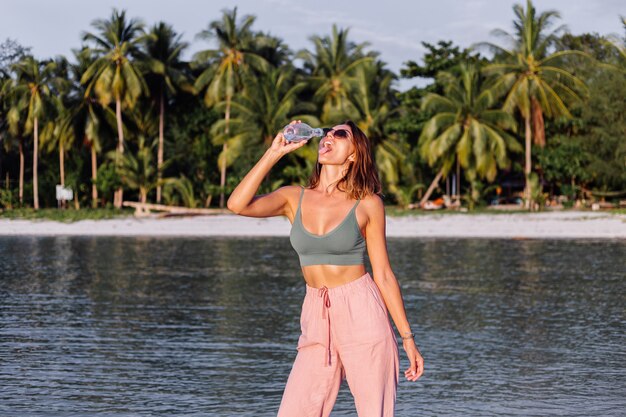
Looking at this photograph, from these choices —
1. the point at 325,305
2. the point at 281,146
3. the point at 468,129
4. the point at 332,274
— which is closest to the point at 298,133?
the point at 281,146

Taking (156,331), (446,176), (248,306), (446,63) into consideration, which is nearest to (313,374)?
(156,331)

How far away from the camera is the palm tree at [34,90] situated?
52500 mm

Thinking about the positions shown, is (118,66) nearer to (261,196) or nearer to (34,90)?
(34,90)

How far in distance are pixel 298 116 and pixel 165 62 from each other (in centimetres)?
779

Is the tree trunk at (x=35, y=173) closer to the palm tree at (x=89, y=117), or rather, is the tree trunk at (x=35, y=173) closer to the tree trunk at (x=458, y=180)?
the palm tree at (x=89, y=117)

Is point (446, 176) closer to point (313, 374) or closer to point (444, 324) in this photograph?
point (444, 324)

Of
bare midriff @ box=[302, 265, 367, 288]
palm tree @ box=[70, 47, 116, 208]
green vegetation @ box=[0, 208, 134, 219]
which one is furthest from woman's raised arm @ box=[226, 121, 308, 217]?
palm tree @ box=[70, 47, 116, 208]

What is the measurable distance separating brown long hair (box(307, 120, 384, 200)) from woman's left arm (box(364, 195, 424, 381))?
5 centimetres

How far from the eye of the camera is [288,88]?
50.5m

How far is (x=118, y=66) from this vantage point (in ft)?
166

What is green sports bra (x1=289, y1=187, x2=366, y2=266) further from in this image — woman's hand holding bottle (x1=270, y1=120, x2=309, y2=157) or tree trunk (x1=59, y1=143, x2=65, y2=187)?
tree trunk (x1=59, y1=143, x2=65, y2=187)

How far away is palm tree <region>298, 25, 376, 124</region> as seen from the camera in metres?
52.0

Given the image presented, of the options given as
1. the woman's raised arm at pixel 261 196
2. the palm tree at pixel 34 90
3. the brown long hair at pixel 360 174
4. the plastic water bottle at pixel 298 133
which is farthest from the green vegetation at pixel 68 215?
the plastic water bottle at pixel 298 133

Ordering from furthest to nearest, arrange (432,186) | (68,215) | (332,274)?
1. (432,186)
2. (68,215)
3. (332,274)
